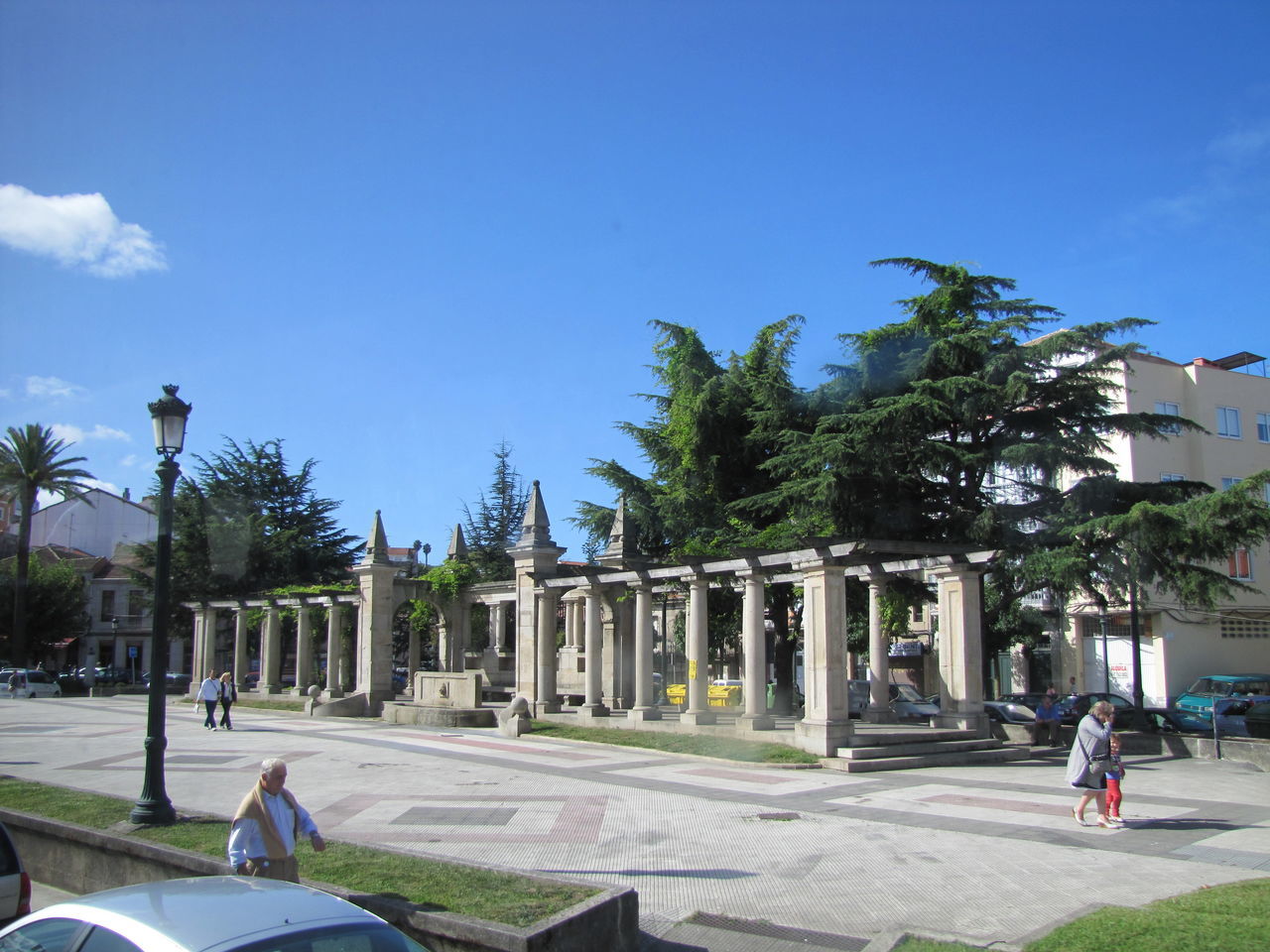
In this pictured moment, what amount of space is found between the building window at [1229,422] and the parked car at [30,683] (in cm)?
5353

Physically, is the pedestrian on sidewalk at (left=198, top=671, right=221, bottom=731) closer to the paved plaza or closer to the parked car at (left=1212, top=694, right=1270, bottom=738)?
the paved plaza

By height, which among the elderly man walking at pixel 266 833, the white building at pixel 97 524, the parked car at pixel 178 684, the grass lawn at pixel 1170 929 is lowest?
the parked car at pixel 178 684

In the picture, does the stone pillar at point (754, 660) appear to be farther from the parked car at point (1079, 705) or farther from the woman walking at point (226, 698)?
the woman walking at point (226, 698)

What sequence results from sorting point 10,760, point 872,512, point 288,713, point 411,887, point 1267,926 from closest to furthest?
point 1267,926 < point 411,887 < point 10,760 < point 872,512 < point 288,713

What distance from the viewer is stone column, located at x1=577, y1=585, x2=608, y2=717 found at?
2638 cm

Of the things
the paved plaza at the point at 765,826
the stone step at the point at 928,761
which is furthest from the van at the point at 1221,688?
the stone step at the point at 928,761

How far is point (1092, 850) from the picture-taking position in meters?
10.7

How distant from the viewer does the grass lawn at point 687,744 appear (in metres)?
18.9

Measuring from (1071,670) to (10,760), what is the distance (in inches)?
1526

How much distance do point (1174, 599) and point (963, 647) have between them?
2313 cm

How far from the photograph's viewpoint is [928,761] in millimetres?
18766

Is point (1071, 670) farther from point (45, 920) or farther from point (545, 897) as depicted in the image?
point (45, 920)

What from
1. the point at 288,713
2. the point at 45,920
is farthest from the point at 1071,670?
the point at 45,920

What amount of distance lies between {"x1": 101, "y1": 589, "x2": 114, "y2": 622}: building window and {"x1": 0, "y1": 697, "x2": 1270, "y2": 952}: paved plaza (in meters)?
55.8
